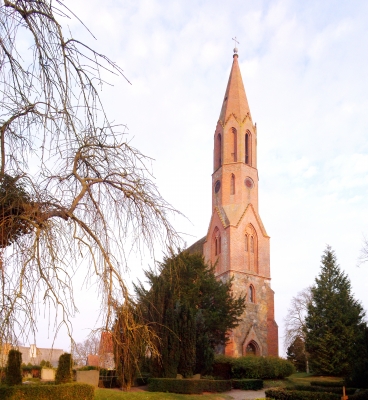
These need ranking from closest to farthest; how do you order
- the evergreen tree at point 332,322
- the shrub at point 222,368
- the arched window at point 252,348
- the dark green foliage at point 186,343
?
the dark green foliage at point 186,343, the shrub at point 222,368, the evergreen tree at point 332,322, the arched window at point 252,348

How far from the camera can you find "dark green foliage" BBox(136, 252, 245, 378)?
849 inches

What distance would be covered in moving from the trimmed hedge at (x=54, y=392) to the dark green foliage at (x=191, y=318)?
2414 millimetres

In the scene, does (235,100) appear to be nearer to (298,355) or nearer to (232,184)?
(232,184)

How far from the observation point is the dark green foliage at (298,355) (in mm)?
43781

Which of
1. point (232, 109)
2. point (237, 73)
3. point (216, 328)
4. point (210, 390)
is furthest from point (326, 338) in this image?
point (237, 73)

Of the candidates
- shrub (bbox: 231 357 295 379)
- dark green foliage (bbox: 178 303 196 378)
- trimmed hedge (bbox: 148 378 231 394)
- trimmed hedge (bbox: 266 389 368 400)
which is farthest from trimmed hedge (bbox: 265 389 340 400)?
shrub (bbox: 231 357 295 379)

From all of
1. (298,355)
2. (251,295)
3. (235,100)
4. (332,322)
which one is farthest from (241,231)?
(298,355)

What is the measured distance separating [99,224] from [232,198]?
1448 inches

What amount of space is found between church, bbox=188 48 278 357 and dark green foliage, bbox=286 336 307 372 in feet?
22.3

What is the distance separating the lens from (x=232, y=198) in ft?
136

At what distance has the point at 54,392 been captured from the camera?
1205 cm

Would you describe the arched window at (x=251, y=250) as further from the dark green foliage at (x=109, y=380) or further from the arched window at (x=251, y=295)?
the dark green foliage at (x=109, y=380)

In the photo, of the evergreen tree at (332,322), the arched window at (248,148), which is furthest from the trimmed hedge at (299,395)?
the arched window at (248,148)

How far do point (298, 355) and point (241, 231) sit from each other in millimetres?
14313
